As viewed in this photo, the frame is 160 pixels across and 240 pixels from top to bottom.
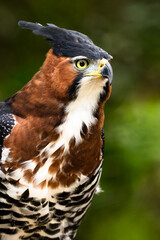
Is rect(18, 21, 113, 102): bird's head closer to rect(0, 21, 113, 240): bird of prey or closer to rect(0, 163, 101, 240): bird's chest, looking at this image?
rect(0, 21, 113, 240): bird of prey

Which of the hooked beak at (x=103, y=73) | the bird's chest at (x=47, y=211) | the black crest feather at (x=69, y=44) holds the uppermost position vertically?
the black crest feather at (x=69, y=44)

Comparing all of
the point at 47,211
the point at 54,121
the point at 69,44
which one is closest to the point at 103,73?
the point at 69,44

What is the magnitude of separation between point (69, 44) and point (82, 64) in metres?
0.14

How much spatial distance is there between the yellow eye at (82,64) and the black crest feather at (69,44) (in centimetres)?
4

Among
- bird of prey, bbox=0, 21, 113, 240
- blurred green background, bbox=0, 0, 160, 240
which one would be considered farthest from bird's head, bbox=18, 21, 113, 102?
blurred green background, bbox=0, 0, 160, 240

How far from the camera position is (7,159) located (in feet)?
8.96

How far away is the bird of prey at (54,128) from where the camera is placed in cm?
262

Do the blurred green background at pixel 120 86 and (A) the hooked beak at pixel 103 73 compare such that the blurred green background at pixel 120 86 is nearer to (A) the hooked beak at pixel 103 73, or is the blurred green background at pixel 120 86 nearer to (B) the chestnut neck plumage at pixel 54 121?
(B) the chestnut neck plumage at pixel 54 121

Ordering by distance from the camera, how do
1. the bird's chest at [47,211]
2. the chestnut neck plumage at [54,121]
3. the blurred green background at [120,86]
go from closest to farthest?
1. the chestnut neck plumage at [54,121]
2. the bird's chest at [47,211]
3. the blurred green background at [120,86]

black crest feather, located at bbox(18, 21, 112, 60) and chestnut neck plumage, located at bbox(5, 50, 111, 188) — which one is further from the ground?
black crest feather, located at bbox(18, 21, 112, 60)

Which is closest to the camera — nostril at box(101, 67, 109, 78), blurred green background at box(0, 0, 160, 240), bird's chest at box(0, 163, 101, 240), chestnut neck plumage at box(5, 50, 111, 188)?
nostril at box(101, 67, 109, 78)

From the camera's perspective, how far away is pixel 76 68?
260 cm

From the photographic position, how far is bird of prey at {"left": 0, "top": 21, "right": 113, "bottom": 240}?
262 centimetres

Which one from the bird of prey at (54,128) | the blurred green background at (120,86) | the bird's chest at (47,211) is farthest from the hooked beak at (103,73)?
the blurred green background at (120,86)
